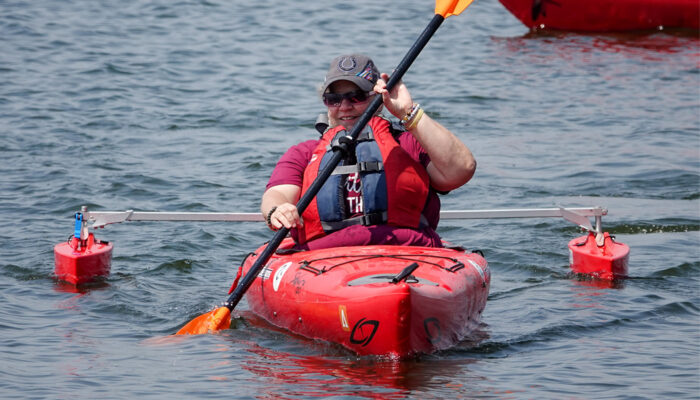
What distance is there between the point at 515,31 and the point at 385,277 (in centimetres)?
1334

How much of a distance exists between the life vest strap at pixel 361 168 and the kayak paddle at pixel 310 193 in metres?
0.09

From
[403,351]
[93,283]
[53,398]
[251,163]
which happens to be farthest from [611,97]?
[53,398]

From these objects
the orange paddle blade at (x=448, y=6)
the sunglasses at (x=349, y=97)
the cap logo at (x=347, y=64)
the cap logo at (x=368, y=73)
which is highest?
the orange paddle blade at (x=448, y=6)

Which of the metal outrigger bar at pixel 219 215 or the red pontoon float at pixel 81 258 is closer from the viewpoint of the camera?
the metal outrigger bar at pixel 219 215

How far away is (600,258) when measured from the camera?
6.55 m

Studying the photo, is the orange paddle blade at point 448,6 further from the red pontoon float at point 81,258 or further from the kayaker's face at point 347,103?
the red pontoon float at point 81,258

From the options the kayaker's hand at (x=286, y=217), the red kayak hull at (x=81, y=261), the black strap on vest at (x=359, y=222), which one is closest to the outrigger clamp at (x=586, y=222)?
the black strap on vest at (x=359, y=222)

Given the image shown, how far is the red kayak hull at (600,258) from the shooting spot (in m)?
6.54

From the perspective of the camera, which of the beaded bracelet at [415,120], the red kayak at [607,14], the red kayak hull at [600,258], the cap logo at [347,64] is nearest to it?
the beaded bracelet at [415,120]

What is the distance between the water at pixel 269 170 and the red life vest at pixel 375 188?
69 centimetres

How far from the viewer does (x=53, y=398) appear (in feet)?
14.1

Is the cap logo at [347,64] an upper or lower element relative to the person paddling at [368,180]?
upper

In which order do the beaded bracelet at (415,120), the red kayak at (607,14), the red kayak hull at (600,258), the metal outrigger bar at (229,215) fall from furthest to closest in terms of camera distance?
the red kayak at (607,14) < the red kayak hull at (600,258) < the metal outrigger bar at (229,215) < the beaded bracelet at (415,120)

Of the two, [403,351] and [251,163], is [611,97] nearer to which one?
[251,163]
